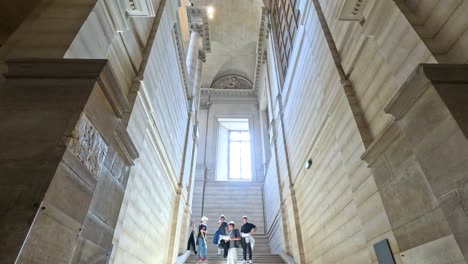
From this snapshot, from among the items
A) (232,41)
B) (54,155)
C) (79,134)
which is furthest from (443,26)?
(232,41)

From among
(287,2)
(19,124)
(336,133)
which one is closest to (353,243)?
(336,133)

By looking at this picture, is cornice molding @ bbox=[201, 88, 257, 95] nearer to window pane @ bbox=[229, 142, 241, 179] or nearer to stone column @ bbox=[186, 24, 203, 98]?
window pane @ bbox=[229, 142, 241, 179]

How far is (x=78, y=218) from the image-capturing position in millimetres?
1737

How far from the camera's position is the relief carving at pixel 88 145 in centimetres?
173

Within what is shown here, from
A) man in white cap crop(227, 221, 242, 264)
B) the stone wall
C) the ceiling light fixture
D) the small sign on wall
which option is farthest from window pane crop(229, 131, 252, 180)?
the small sign on wall

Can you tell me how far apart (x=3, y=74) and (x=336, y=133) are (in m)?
4.03

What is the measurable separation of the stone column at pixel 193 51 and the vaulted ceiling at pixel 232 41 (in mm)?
1685

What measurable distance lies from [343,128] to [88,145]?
11.1 ft

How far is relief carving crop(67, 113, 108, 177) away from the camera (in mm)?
1733

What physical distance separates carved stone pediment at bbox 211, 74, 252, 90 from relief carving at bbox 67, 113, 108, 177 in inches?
590

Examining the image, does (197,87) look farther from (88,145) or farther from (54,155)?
(54,155)

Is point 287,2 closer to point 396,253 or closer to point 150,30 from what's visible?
point 150,30

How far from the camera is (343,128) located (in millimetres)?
3957

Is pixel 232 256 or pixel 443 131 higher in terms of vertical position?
pixel 232 256
